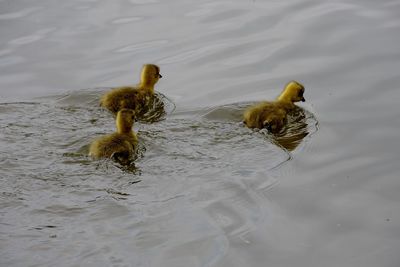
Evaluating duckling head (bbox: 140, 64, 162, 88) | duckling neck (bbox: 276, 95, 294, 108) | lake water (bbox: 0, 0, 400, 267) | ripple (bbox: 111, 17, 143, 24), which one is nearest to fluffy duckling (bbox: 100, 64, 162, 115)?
duckling head (bbox: 140, 64, 162, 88)

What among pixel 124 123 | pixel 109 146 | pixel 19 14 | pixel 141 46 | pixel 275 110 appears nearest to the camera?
pixel 109 146

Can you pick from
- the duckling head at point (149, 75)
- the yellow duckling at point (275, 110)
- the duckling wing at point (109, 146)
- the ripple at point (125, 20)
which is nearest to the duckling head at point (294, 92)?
the yellow duckling at point (275, 110)

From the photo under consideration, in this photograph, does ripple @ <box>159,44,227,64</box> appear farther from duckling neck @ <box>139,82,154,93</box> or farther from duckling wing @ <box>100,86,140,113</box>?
duckling wing @ <box>100,86,140,113</box>

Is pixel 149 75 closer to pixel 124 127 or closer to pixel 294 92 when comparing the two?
pixel 124 127

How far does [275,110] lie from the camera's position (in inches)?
280

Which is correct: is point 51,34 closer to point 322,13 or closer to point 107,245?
point 322,13

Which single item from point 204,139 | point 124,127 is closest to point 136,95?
point 124,127

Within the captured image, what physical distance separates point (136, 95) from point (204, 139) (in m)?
1.18

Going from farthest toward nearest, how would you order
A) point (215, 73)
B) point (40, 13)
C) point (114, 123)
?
point (40, 13) < point (215, 73) < point (114, 123)

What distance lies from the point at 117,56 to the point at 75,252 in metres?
4.33

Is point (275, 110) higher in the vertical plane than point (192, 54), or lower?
lower

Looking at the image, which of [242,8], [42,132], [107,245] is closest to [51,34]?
[242,8]

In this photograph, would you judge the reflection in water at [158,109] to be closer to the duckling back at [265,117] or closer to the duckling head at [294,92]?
the duckling back at [265,117]

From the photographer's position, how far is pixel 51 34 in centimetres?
963
